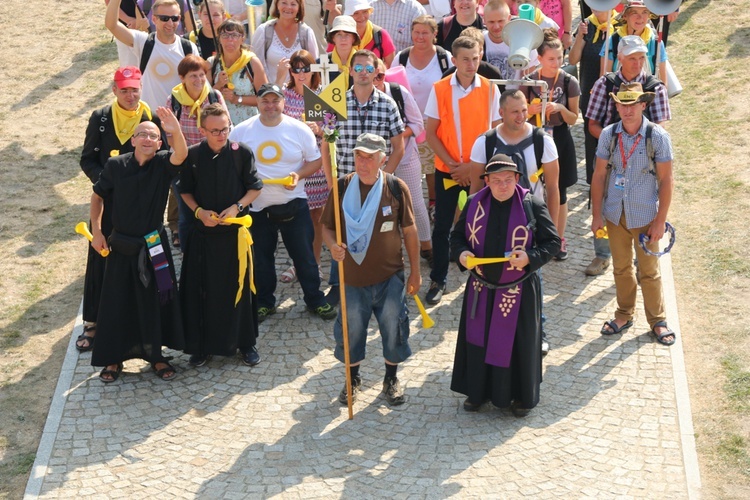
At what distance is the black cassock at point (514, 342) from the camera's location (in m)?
8.06

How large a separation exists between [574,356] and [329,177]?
107 inches

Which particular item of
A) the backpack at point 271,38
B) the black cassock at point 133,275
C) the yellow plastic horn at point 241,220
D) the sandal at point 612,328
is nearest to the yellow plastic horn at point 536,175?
the sandal at point 612,328

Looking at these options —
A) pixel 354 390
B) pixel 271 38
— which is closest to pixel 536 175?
pixel 354 390

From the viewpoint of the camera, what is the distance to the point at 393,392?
8664 millimetres

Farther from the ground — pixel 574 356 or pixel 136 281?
pixel 136 281

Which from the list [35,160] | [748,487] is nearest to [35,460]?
[748,487]

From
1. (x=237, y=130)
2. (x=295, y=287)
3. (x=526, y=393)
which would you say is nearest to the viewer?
(x=526, y=393)

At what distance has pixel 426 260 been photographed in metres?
10.9

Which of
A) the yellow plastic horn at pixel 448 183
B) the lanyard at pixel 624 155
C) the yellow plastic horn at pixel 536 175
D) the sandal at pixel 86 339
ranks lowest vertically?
the sandal at pixel 86 339

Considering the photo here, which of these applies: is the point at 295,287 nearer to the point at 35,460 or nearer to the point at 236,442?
the point at 236,442

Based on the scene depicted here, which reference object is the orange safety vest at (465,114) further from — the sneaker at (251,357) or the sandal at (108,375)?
the sandal at (108,375)

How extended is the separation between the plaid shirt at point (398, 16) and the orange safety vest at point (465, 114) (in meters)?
2.32

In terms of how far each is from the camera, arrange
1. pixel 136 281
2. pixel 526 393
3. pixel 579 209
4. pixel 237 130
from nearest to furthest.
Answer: pixel 526 393, pixel 136 281, pixel 237 130, pixel 579 209

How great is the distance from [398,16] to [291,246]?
139 inches
